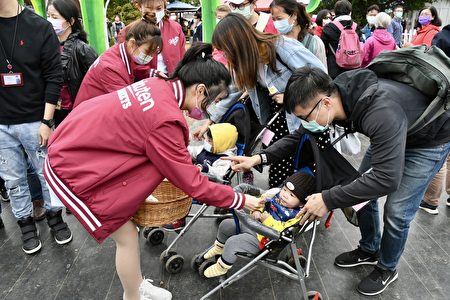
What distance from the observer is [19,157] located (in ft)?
8.89

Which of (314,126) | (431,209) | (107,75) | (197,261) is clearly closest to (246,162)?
(314,126)

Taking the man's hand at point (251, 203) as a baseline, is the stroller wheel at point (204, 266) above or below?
below

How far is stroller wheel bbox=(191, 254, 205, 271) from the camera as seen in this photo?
2539 millimetres

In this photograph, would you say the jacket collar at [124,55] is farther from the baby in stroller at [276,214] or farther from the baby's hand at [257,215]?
the baby's hand at [257,215]

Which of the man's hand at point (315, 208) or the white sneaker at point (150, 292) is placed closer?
the man's hand at point (315, 208)

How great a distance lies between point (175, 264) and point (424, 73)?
203cm

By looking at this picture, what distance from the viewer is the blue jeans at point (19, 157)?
8.51 ft

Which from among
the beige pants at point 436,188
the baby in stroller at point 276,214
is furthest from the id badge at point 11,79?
the beige pants at point 436,188

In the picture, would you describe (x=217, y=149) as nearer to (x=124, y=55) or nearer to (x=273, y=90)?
(x=273, y=90)

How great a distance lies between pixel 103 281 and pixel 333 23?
4517mm

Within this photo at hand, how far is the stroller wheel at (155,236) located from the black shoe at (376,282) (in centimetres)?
158

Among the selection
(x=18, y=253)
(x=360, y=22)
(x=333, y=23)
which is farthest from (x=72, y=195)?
(x=360, y=22)

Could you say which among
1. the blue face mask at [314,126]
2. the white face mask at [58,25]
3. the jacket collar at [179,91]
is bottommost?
the blue face mask at [314,126]

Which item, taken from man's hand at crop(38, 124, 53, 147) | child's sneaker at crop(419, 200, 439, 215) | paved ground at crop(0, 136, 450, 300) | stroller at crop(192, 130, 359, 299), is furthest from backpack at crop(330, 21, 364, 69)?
man's hand at crop(38, 124, 53, 147)
